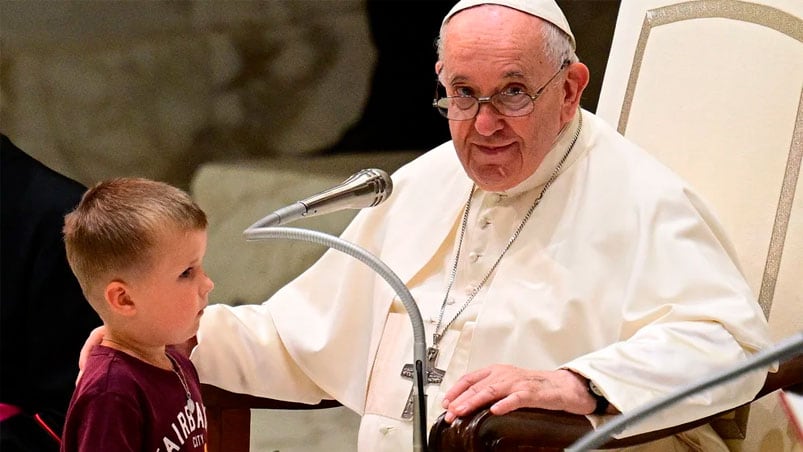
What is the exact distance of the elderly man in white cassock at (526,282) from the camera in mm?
2746

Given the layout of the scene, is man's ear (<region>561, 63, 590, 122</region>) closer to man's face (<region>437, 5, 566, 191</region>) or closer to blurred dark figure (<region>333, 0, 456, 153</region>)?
man's face (<region>437, 5, 566, 191</region>)

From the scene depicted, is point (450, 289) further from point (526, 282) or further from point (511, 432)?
point (511, 432)

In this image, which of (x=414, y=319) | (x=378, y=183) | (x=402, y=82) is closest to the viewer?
(x=414, y=319)

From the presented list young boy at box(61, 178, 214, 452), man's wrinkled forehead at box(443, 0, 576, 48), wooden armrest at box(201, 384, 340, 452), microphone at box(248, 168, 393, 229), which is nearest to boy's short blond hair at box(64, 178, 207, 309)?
young boy at box(61, 178, 214, 452)

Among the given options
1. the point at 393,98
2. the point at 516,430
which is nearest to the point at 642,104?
Result: the point at 516,430

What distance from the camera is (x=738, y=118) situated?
3236 mm

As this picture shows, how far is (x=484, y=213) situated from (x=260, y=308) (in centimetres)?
70

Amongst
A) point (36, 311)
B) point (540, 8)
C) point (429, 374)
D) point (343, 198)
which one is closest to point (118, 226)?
point (343, 198)

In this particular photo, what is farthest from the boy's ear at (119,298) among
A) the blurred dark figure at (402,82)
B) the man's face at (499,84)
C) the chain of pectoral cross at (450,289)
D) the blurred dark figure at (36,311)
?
the blurred dark figure at (402,82)

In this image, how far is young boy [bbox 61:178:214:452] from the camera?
8.20ft

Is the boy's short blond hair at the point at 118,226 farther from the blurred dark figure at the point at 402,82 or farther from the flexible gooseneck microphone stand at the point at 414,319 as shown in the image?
the blurred dark figure at the point at 402,82

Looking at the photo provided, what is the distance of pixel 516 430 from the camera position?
241 centimetres

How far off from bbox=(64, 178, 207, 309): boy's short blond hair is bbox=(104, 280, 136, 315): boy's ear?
0.09ft

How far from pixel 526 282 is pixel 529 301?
6 cm
